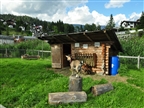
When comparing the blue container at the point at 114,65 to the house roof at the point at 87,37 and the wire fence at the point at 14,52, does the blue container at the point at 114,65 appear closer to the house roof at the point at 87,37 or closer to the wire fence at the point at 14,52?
the house roof at the point at 87,37

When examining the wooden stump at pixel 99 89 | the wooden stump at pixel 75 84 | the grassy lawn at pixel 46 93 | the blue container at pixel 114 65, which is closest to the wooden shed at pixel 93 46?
the blue container at pixel 114 65

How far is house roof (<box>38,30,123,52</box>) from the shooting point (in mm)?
9080

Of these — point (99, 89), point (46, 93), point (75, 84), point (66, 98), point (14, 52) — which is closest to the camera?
point (66, 98)

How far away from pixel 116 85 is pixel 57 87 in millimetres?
2548

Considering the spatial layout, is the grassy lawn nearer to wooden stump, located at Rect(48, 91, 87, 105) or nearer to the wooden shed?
wooden stump, located at Rect(48, 91, 87, 105)

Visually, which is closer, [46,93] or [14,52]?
[46,93]

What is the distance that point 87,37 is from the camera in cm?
999

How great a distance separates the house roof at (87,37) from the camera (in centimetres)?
908

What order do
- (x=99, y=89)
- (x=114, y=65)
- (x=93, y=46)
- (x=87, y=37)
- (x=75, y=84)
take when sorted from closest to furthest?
(x=75, y=84), (x=99, y=89), (x=114, y=65), (x=87, y=37), (x=93, y=46)

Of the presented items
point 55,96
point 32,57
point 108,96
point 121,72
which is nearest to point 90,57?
point 121,72

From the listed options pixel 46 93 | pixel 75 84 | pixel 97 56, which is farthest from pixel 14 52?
pixel 75 84

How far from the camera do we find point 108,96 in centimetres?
636

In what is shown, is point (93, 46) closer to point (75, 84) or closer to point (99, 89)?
point (99, 89)

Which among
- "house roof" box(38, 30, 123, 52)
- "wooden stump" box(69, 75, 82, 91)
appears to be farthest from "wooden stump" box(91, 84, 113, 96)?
"house roof" box(38, 30, 123, 52)
